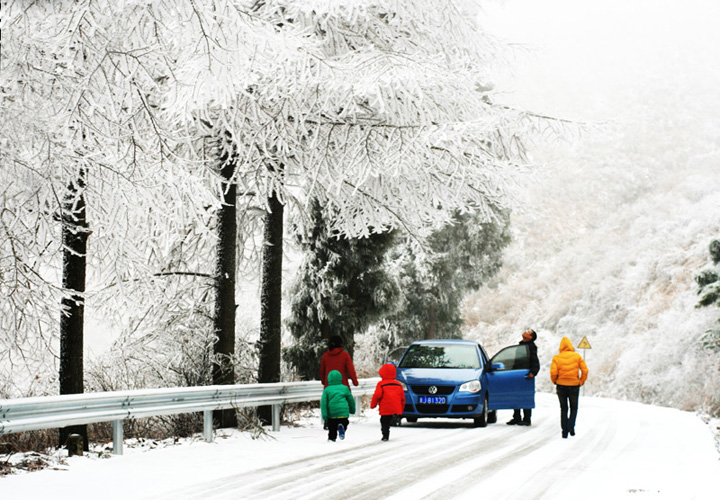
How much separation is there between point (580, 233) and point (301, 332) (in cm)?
4855

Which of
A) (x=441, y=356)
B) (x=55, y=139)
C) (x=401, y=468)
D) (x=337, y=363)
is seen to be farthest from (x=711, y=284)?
(x=55, y=139)

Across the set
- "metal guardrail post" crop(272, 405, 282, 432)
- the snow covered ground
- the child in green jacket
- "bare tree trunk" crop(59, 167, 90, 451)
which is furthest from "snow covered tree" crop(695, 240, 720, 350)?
"bare tree trunk" crop(59, 167, 90, 451)

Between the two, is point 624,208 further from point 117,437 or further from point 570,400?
point 117,437

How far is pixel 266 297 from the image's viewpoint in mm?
14969

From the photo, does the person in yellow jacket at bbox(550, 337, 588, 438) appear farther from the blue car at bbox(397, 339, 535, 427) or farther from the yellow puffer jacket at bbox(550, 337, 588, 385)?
the blue car at bbox(397, 339, 535, 427)

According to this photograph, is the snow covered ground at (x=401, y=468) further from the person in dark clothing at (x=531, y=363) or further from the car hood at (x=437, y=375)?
the person in dark clothing at (x=531, y=363)

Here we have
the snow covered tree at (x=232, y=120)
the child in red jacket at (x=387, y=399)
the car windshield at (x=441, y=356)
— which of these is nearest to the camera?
the snow covered tree at (x=232, y=120)

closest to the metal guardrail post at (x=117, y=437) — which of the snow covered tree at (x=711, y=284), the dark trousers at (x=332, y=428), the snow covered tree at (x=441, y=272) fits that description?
the dark trousers at (x=332, y=428)

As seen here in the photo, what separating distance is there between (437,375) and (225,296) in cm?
430

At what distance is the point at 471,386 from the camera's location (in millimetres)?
15695

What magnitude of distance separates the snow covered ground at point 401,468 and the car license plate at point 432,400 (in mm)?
1176

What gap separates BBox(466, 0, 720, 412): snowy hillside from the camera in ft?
103

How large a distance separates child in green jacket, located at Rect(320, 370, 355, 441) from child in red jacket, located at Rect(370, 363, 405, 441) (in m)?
0.51

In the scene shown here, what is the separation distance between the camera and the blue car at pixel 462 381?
15648mm
